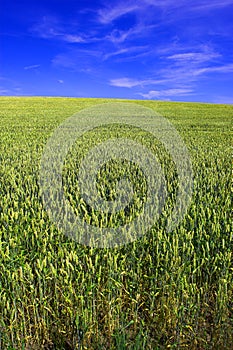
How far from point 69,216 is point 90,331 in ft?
5.51

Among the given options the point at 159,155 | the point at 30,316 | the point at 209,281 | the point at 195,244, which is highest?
the point at 159,155

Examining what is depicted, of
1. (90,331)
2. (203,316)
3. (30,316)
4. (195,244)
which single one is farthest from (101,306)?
(195,244)

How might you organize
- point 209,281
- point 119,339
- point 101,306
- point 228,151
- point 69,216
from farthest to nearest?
1. point 228,151
2. point 69,216
3. point 209,281
4. point 101,306
5. point 119,339

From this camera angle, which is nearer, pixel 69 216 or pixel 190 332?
pixel 190 332

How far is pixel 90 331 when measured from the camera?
96.3 inches

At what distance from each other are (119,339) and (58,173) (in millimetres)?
4281

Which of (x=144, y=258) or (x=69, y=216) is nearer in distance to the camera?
(x=144, y=258)

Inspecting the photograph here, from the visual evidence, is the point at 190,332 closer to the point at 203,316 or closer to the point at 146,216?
the point at 203,316

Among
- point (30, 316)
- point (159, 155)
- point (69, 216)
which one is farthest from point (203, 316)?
point (159, 155)

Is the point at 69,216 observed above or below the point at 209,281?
above

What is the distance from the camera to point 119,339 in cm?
232

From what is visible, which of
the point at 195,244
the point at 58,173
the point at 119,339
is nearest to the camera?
the point at 119,339

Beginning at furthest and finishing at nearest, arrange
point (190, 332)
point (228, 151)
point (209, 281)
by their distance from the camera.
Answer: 1. point (228, 151)
2. point (209, 281)
3. point (190, 332)

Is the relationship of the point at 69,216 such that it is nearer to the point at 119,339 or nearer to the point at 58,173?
the point at 119,339
